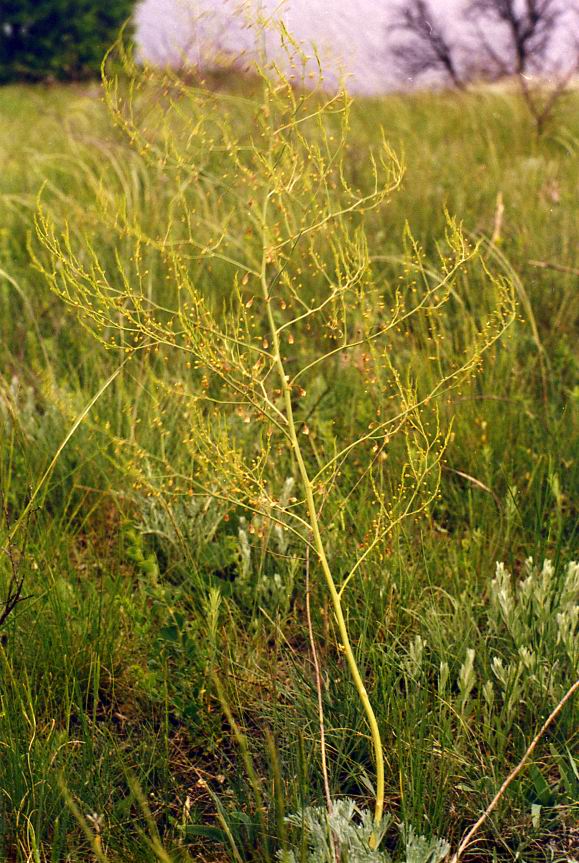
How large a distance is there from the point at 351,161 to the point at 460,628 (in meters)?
3.55

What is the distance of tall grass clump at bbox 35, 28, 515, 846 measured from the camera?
1.37 meters

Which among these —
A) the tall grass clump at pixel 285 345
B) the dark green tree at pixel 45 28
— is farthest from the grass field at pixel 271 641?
the dark green tree at pixel 45 28

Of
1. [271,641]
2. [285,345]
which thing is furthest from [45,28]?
[271,641]

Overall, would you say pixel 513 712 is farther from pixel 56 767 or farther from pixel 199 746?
pixel 56 767

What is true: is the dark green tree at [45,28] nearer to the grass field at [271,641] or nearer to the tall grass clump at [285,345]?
the tall grass clump at [285,345]

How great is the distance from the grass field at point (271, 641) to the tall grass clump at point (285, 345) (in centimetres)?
4

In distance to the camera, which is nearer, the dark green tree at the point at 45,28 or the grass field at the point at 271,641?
the grass field at the point at 271,641

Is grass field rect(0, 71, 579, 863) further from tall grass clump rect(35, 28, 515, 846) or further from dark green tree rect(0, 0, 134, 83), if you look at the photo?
dark green tree rect(0, 0, 134, 83)

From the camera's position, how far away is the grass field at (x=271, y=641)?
1.42 metres

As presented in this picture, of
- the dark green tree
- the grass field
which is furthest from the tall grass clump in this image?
the dark green tree

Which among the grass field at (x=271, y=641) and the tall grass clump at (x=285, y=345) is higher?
the tall grass clump at (x=285, y=345)

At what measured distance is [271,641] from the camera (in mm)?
1994

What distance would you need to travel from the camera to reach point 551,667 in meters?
1.62

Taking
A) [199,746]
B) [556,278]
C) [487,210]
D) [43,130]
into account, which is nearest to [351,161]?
[487,210]
